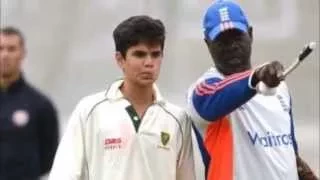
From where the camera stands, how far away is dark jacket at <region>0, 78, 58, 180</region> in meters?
5.00

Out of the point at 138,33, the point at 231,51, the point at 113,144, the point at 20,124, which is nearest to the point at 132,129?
the point at 113,144

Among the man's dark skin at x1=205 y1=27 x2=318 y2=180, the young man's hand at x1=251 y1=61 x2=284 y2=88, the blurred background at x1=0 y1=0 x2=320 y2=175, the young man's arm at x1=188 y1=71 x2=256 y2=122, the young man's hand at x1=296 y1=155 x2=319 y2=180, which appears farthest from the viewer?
the blurred background at x1=0 y1=0 x2=320 y2=175

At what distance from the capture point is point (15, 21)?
6.30 metres

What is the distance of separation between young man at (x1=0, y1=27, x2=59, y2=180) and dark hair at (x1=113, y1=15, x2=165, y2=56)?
3.84ft

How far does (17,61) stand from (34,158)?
Result: 0.45 meters

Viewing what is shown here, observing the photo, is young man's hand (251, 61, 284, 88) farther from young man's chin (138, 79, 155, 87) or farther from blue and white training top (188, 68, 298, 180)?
young man's chin (138, 79, 155, 87)

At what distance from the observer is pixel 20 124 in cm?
501

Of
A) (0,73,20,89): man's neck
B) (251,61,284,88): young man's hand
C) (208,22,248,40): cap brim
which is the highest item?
(208,22,248,40): cap brim

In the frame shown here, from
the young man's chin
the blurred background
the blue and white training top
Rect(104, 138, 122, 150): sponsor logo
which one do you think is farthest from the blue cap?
the blurred background

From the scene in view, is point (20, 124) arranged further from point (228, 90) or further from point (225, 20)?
point (228, 90)

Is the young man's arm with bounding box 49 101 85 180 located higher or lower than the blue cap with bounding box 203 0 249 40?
lower

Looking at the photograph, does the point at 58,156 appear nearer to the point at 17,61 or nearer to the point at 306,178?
the point at 306,178

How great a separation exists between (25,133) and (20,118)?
0.07 metres

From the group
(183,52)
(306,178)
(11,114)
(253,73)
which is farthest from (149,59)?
(183,52)
